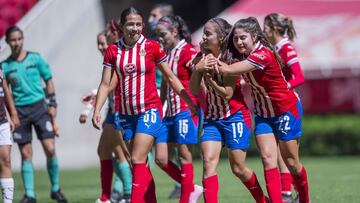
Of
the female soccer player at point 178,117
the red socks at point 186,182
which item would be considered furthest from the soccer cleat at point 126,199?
the red socks at point 186,182

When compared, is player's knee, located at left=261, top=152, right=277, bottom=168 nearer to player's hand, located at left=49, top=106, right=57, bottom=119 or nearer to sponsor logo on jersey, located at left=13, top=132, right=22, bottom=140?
player's hand, located at left=49, top=106, right=57, bottom=119

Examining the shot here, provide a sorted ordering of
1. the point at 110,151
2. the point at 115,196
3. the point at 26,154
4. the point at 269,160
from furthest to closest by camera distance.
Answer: the point at 26,154 < the point at 115,196 < the point at 110,151 < the point at 269,160

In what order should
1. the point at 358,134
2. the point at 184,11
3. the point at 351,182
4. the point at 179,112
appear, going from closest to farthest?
the point at 179,112 < the point at 351,182 < the point at 358,134 < the point at 184,11

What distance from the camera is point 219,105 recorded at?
31.1 ft

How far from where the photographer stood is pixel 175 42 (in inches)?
448

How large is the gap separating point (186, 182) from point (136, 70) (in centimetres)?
177

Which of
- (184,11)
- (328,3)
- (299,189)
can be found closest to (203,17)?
(184,11)

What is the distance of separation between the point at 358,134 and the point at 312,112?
1.52m

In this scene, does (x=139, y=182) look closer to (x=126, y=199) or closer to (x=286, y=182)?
(x=126, y=199)

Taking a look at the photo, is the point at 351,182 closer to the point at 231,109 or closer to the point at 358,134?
the point at 231,109

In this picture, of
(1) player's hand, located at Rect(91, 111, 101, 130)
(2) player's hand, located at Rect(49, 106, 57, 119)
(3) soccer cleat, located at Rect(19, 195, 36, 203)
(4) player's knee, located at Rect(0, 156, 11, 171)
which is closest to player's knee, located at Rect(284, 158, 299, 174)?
(1) player's hand, located at Rect(91, 111, 101, 130)

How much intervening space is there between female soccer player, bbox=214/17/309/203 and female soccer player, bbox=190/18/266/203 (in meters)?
0.17

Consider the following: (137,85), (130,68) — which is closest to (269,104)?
(137,85)

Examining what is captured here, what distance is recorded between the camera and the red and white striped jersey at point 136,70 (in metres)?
9.56
